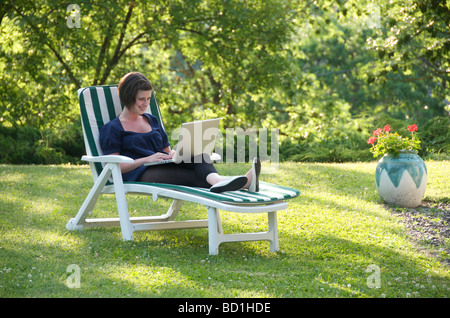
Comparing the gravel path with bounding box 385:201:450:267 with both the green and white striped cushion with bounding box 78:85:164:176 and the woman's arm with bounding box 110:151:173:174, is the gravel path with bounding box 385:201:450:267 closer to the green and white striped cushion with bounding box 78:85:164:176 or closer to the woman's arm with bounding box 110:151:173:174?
the woman's arm with bounding box 110:151:173:174

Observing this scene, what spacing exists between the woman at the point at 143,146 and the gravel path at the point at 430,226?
1.60 meters

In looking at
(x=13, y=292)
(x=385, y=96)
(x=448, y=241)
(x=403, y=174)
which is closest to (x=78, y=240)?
(x=13, y=292)

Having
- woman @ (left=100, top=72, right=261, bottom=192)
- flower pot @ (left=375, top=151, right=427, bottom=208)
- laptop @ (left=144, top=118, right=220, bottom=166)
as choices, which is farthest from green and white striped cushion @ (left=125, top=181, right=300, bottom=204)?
flower pot @ (left=375, top=151, right=427, bottom=208)

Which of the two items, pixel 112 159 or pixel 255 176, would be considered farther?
pixel 112 159

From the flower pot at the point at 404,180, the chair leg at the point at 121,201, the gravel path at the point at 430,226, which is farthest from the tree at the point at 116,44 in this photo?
the chair leg at the point at 121,201

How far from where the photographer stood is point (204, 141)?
14.5ft

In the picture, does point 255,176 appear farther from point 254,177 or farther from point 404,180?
point 404,180

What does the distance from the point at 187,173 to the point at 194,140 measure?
1.10 feet

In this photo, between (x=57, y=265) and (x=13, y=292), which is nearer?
(x=13, y=292)

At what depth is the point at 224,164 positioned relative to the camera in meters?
9.05

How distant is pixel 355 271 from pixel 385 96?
19611 mm

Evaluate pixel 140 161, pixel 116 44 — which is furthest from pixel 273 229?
pixel 116 44
